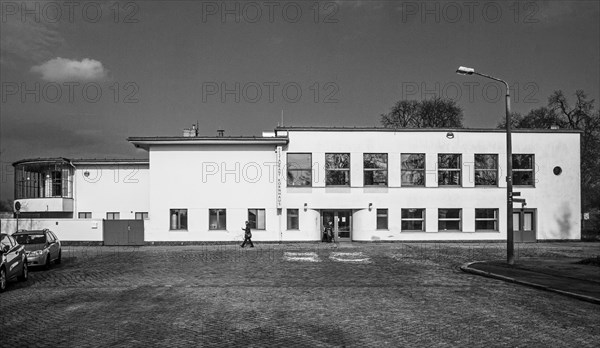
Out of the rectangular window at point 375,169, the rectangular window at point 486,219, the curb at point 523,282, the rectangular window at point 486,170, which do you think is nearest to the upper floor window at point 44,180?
the rectangular window at point 375,169

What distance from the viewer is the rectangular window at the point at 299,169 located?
109ft

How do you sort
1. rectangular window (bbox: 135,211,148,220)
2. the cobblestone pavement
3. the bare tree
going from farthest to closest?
the bare tree → rectangular window (bbox: 135,211,148,220) → the cobblestone pavement

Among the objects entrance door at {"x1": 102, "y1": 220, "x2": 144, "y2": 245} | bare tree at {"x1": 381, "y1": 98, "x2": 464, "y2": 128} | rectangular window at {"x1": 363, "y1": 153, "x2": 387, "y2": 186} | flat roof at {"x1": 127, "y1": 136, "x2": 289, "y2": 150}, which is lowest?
entrance door at {"x1": 102, "y1": 220, "x2": 144, "y2": 245}

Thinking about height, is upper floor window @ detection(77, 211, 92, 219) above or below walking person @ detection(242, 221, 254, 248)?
above

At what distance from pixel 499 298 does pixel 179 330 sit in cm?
811

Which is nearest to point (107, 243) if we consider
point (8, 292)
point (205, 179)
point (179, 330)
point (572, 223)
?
point (205, 179)

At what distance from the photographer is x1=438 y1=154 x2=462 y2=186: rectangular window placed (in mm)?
34125

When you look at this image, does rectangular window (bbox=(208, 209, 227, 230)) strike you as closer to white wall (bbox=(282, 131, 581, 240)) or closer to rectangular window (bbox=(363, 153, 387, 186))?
white wall (bbox=(282, 131, 581, 240))

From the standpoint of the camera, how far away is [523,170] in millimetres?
34688

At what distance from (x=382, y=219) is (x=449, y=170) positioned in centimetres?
562

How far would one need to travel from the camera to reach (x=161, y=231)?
32344mm

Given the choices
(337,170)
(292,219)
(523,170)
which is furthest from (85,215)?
(523,170)

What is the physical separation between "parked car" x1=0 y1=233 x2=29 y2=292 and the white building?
1607 cm

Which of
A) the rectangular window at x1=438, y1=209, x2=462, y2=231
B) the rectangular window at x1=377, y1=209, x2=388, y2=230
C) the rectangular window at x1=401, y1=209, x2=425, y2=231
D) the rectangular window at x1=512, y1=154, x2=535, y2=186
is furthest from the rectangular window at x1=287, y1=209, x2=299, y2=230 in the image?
the rectangular window at x1=512, y1=154, x2=535, y2=186
